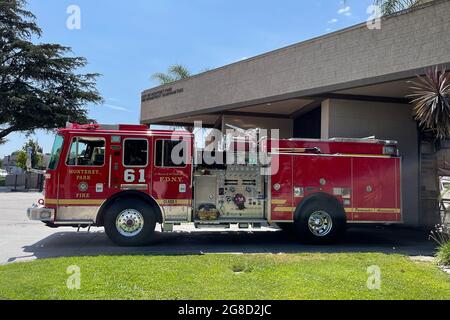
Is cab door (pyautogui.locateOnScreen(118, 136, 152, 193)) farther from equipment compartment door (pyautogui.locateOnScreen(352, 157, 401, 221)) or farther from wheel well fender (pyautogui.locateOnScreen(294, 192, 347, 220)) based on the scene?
equipment compartment door (pyautogui.locateOnScreen(352, 157, 401, 221))

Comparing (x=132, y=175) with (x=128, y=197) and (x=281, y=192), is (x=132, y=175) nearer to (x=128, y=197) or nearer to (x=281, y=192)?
(x=128, y=197)

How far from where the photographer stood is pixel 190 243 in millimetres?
Result: 10266

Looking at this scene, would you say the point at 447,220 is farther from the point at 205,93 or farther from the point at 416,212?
the point at 205,93

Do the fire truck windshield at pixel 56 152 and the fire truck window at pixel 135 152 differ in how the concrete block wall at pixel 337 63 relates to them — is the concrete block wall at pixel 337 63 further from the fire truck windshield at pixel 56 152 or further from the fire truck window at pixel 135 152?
the fire truck windshield at pixel 56 152

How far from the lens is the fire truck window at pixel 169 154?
9453mm

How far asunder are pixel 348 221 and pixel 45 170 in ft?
23.7

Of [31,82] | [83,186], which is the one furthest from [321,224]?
[31,82]

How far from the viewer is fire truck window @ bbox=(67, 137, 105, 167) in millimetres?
9227

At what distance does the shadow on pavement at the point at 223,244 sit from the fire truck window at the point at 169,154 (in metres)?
Result: 1.93

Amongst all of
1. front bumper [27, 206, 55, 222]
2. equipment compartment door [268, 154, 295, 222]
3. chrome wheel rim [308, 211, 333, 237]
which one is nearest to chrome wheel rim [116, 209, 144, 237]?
front bumper [27, 206, 55, 222]

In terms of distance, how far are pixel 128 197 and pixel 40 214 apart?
1.87 m

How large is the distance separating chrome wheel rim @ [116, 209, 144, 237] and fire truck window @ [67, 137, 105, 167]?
49.8 inches

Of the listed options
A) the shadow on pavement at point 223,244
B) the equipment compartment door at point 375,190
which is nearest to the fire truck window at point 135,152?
the shadow on pavement at point 223,244
